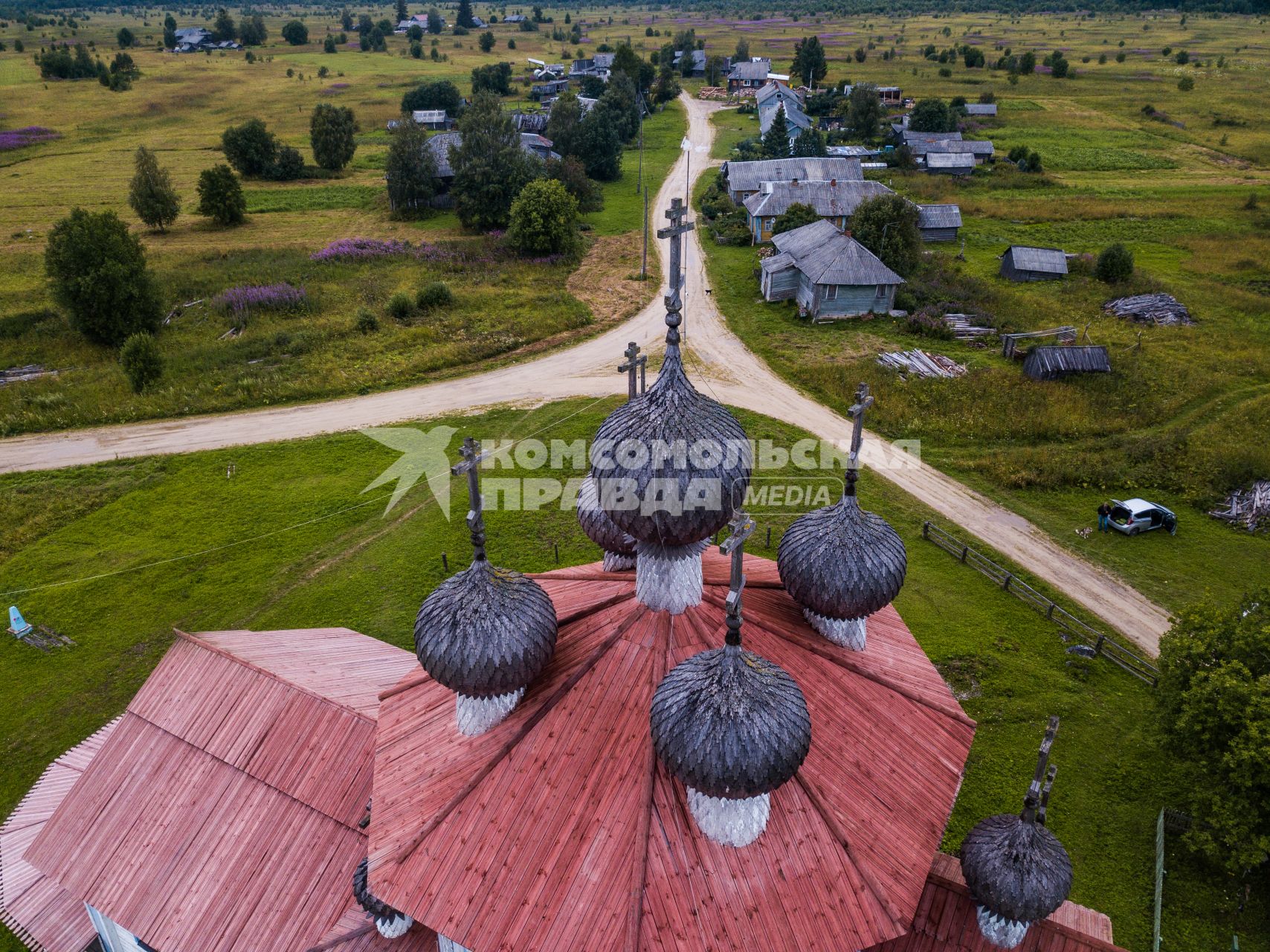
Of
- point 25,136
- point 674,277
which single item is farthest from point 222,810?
point 25,136

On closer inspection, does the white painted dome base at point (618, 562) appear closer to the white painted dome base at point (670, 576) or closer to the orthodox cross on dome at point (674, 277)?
the white painted dome base at point (670, 576)

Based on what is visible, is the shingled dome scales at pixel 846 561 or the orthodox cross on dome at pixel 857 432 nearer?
the orthodox cross on dome at pixel 857 432

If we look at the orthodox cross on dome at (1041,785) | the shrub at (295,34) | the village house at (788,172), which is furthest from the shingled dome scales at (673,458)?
the shrub at (295,34)

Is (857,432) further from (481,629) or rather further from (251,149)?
(251,149)

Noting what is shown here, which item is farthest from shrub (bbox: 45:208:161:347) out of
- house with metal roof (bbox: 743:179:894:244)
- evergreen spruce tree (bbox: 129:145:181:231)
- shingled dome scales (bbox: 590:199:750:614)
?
shingled dome scales (bbox: 590:199:750:614)

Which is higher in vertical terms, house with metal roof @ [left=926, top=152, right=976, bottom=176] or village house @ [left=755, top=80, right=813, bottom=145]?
village house @ [left=755, top=80, right=813, bottom=145]

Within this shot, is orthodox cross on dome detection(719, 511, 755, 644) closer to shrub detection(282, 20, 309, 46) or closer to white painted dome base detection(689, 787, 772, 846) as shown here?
white painted dome base detection(689, 787, 772, 846)
